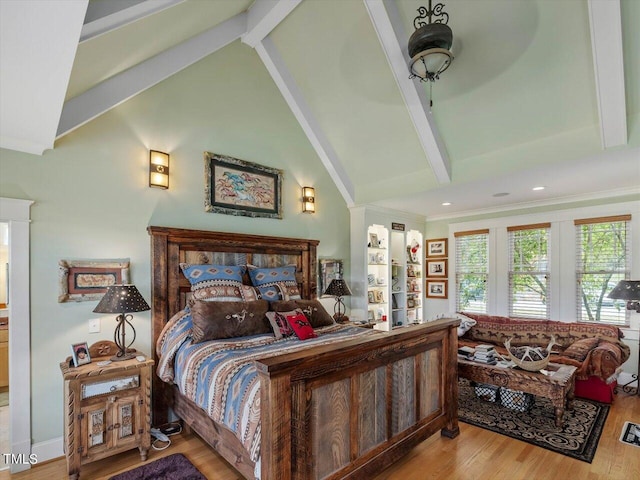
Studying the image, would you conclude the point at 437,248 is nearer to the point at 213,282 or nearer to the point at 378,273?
the point at 378,273

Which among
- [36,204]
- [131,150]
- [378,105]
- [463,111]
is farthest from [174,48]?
[463,111]

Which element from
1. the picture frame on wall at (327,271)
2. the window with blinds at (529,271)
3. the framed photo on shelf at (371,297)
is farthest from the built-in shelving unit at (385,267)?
the window with blinds at (529,271)

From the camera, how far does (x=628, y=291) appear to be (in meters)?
3.54

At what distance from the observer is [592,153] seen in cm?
287

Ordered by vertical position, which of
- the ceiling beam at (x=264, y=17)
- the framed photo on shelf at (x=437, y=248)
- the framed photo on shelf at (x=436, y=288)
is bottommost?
the framed photo on shelf at (x=436, y=288)

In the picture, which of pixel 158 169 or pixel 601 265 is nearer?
pixel 158 169

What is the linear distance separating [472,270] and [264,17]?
A: 187 inches

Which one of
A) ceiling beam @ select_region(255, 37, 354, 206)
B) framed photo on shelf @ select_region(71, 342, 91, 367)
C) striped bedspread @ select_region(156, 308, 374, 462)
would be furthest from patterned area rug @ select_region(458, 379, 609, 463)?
framed photo on shelf @ select_region(71, 342, 91, 367)

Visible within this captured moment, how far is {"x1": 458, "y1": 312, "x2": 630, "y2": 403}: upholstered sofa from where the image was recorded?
3.37m

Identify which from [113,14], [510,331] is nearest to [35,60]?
[113,14]

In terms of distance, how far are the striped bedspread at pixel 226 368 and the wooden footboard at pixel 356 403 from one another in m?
0.19

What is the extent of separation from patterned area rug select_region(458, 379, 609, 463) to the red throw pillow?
5.62 ft

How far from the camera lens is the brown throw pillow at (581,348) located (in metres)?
3.52

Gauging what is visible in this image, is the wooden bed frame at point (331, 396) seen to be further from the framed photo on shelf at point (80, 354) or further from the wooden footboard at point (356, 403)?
the framed photo on shelf at point (80, 354)
